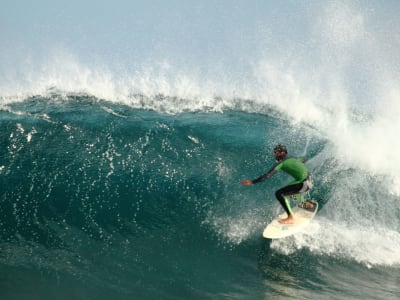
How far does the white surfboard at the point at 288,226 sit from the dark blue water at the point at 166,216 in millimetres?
357

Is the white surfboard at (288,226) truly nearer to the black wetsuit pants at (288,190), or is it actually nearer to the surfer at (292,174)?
the surfer at (292,174)

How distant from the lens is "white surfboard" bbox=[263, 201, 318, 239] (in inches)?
297

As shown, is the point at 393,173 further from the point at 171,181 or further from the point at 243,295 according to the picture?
the point at 243,295

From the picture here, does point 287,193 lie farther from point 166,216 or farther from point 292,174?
point 166,216

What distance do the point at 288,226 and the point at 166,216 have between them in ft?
8.70

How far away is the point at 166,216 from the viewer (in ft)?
28.0

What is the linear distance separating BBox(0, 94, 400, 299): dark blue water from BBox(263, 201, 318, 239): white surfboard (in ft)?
1.17

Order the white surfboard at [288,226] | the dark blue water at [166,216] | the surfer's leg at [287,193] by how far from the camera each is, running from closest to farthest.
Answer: the dark blue water at [166,216]
the white surfboard at [288,226]
the surfer's leg at [287,193]

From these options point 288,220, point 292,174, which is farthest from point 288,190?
point 288,220

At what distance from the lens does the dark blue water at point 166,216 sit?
245 inches

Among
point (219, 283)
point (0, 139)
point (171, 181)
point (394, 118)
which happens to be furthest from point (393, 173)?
point (0, 139)

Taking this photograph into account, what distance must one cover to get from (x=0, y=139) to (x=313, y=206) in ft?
27.0

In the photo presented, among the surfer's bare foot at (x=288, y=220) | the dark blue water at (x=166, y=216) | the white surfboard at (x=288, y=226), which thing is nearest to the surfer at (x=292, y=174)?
the surfer's bare foot at (x=288, y=220)

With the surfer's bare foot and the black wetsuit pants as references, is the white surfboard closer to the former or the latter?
the surfer's bare foot
